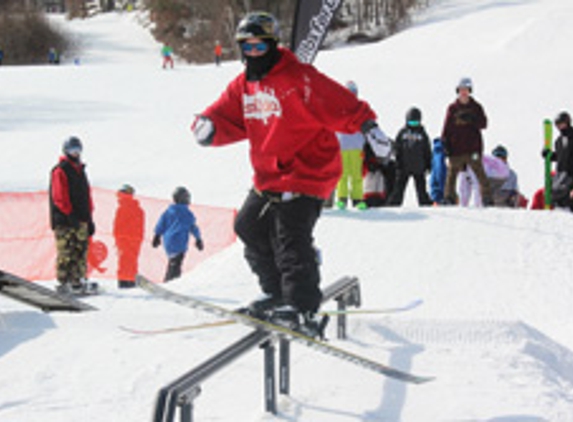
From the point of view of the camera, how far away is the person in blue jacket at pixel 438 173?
33.0 ft

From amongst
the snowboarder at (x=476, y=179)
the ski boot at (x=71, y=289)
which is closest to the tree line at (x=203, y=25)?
the snowboarder at (x=476, y=179)

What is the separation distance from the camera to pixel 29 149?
17.8 m

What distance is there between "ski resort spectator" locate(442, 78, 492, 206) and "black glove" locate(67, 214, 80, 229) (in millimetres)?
4435

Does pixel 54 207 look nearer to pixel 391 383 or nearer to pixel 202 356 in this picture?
pixel 202 356

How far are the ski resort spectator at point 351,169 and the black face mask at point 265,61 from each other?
515 cm

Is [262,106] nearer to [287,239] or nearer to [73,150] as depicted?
[287,239]

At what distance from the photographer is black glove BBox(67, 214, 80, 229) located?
7.72m

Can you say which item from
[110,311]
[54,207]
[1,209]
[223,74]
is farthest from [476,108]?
[223,74]

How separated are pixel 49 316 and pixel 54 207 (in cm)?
260

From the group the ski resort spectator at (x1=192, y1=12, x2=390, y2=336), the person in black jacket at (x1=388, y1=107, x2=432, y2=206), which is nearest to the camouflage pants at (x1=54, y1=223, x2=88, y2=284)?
the person in black jacket at (x1=388, y1=107, x2=432, y2=206)

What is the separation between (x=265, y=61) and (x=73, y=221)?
4.48 metres

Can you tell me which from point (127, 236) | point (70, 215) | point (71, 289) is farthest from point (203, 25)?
point (71, 289)

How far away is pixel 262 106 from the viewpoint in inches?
A: 152

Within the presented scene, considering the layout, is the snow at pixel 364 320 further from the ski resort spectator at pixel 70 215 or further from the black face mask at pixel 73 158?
the black face mask at pixel 73 158
